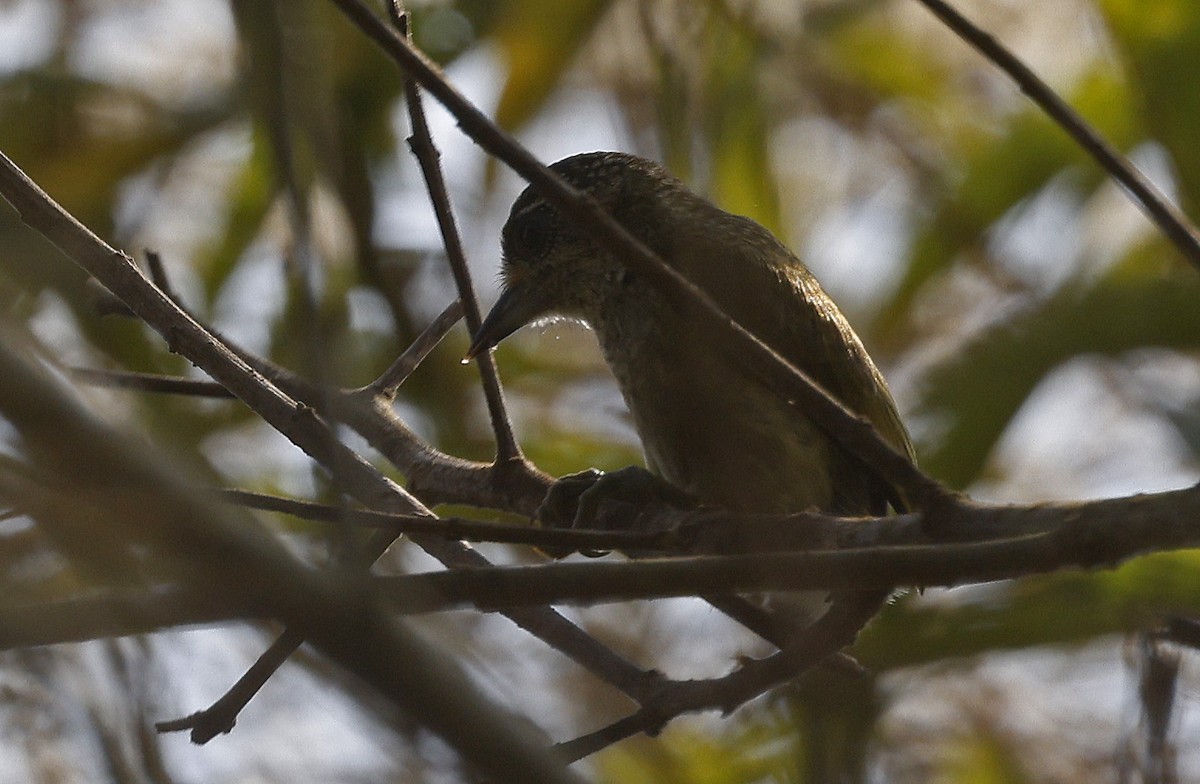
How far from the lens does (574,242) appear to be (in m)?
3.94

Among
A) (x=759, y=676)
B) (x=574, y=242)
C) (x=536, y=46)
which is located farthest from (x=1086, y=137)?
(x=536, y=46)

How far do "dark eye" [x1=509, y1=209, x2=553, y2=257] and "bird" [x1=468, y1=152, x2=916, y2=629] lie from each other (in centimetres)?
2

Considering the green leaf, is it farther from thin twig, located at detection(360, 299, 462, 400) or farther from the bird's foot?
the bird's foot

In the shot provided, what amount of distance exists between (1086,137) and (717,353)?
1.07 metres

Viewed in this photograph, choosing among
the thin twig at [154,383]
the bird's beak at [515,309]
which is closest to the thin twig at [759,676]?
the thin twig at [154,383]

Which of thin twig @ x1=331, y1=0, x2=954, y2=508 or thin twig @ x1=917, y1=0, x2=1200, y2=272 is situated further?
thin twig @ x1=917, y1=0, x2=1200, y2=272

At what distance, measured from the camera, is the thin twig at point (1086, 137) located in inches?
81.4

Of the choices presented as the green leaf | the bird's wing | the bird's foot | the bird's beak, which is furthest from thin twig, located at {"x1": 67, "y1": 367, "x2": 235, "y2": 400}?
the green leaf

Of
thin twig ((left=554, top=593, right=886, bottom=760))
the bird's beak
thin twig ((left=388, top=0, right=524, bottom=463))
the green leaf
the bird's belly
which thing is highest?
the green leaf

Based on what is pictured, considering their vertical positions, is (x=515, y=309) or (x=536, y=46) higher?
(x=536, y=46)

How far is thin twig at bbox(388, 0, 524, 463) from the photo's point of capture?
2622mm

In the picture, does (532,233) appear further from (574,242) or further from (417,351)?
(417,351)

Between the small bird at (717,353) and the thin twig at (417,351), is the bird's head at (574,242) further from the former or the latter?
the thin twig at (417,351)

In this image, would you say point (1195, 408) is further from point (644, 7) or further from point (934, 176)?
point (934, 176)
